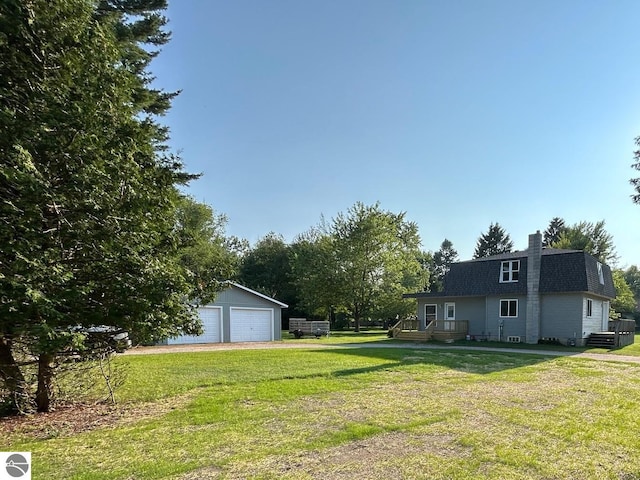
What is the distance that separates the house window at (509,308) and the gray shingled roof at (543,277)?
0.62 meters

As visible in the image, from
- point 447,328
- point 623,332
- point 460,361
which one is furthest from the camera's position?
point 447,328

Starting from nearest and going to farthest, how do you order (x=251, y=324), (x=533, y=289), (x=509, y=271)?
(x=533, y=289), (x=509, y=271), (x=251, y=324)

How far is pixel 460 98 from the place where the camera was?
1368 cm

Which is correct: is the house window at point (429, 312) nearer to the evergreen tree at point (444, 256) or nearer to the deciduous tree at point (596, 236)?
the deciduous tree at point (596, 236)

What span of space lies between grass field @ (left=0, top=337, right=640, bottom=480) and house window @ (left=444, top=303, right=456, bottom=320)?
14730 millimetres

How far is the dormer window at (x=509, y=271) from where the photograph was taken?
2283 cm

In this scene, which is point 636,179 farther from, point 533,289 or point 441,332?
point 441,332

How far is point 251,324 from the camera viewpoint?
2486 centimetres

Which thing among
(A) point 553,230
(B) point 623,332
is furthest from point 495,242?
(B) point 623,332

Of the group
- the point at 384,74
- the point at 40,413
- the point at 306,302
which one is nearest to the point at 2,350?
the point at 40,413

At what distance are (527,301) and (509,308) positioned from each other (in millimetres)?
1189

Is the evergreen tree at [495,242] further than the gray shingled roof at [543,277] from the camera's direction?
Yes

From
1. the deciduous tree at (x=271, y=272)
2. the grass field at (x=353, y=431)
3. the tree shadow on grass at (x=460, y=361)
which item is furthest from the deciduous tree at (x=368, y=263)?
the grass field at (x=353, y=431)

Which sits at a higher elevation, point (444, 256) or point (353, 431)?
point (444, 256)
